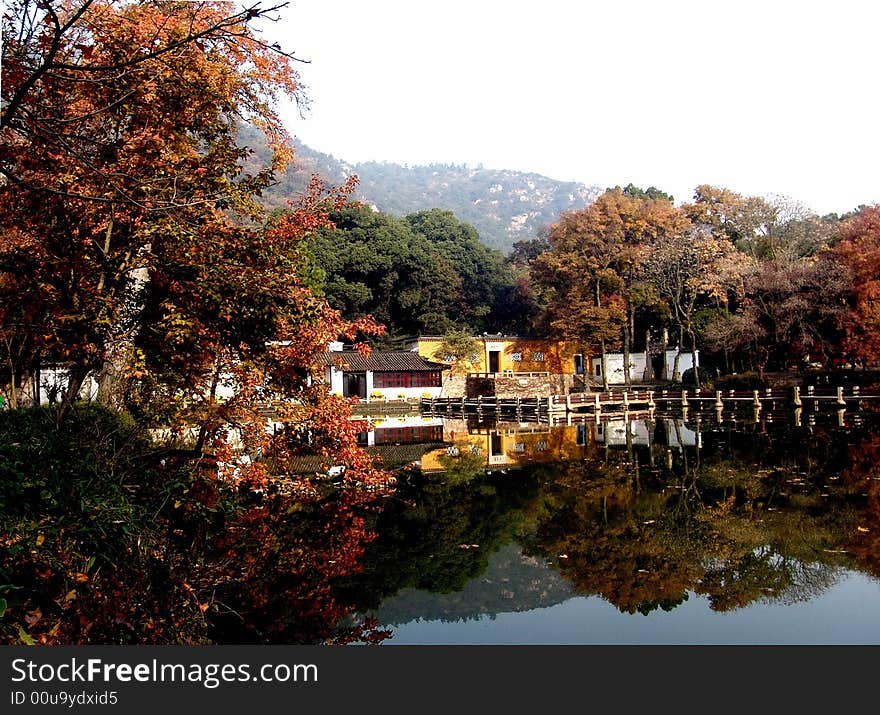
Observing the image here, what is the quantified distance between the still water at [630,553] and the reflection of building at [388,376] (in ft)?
63.4

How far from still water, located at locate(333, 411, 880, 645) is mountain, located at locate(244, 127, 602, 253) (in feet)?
298

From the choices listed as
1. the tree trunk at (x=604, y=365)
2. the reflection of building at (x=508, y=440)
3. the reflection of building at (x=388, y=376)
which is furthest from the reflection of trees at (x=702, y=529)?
the tree trunk at (x=604, y=365)

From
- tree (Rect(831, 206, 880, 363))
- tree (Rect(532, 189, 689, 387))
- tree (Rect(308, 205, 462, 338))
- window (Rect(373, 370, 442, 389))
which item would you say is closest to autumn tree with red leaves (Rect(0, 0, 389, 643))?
tree (Rect(831, 206, 880, 363))

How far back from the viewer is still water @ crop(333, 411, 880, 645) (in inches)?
181

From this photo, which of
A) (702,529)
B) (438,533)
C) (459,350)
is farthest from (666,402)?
(438,533)

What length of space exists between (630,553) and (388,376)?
26792 millimetres

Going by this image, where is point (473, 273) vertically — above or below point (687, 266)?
above

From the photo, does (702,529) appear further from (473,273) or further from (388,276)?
(473,273)

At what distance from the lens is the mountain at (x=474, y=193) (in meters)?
119

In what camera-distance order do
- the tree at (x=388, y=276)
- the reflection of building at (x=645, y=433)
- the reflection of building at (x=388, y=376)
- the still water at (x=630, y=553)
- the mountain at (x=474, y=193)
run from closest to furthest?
1. the still water at (x=630, y=553)
2. the reflection of building at (x=645, y=433)
3. the reflection of building at (x=388, y=376)
4. the tree at (x=388, y=276)
5. the mountain at (x=474, y=193)

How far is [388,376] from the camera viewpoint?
3266 cm

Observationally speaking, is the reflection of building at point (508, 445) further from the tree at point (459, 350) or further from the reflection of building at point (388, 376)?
the tree at point (459, 350)
